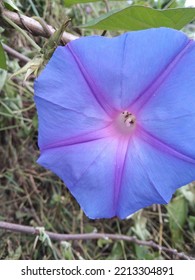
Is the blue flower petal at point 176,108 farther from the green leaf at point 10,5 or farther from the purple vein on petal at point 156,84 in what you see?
the green leaf at point 10,5

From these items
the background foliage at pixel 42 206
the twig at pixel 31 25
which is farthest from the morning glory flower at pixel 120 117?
the background foliage at pixel 42 206

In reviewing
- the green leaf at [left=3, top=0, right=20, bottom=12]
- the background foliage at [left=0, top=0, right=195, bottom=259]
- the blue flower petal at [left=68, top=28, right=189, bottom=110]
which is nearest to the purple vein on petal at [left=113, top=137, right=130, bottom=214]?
the blue flower petal at [left=68, top=28, right=189, bottom=110]

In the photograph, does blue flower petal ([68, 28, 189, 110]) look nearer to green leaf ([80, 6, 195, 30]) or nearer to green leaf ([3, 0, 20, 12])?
green leaf ([80, 6, 195, 30])

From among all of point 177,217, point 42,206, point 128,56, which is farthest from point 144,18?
point 177,217

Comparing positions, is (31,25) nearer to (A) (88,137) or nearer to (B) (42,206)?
(A) (88,137)
